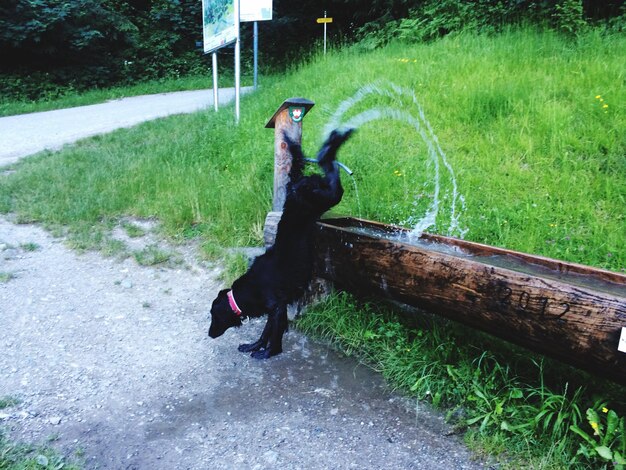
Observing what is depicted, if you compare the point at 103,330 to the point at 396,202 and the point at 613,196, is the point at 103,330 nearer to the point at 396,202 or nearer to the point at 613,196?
the point at 396,202

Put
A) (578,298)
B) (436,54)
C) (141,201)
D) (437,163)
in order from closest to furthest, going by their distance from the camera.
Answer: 1. (578,298)
2. (437,163)
3. (141,201)
4. (436,54)

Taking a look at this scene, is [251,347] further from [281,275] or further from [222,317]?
[281,275]

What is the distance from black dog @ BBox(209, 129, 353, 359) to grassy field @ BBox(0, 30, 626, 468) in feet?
1.50

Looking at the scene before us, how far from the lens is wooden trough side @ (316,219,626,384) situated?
88.2 inches

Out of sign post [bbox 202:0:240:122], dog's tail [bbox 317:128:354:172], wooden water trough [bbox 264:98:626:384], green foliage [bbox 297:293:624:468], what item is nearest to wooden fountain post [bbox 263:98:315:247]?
wooden water trough [bbox 264:98:626:384]

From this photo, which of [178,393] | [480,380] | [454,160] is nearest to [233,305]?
[178,393]

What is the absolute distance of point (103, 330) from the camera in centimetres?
383

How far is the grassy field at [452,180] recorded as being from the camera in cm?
288

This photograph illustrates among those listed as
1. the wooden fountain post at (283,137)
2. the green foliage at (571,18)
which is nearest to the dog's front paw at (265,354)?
the wooden fountain post at (283,137)

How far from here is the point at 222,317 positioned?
11.2ft

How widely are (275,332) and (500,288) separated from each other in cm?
150

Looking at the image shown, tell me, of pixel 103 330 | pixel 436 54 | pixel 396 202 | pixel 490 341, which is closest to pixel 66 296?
pixel 103 330

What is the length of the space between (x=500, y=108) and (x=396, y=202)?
72.6 inches

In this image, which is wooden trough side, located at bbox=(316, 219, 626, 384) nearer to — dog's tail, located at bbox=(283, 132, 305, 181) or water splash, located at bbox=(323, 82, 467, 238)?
dog's tail, located at bbox=(283, 132, 305, 181)
